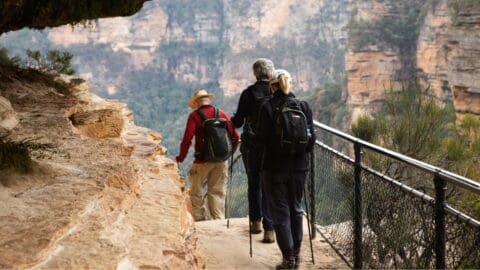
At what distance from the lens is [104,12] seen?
509cm

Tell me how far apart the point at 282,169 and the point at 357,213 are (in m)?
0.76

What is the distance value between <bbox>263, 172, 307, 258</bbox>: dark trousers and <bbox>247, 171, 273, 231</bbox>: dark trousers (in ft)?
2.39

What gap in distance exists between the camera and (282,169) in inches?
180

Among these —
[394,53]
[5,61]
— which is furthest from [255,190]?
[394,53]

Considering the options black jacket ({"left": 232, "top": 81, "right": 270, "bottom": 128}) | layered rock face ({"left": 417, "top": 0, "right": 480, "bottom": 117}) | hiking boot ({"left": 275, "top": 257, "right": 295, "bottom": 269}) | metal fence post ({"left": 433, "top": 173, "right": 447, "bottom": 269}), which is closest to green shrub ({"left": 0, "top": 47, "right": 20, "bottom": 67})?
black jacket ({"left": 232, "top": 81, "right": 270, "bottom": 128})

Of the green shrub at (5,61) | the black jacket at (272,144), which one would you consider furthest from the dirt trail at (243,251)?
the green shrub at (5,61)

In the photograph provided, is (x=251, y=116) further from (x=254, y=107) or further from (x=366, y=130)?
(x=366, y=130)

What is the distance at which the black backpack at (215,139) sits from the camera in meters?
6.35

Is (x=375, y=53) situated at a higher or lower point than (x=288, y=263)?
lower

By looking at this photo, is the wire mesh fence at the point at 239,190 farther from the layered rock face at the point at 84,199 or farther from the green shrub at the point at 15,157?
the green shrub at the point at 15,157

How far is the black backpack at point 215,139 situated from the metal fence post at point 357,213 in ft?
6.07

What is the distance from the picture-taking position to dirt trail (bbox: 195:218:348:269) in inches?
207

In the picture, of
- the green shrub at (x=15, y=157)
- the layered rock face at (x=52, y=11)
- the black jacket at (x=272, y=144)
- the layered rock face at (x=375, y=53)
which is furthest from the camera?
the layered rock face at (x=375, y=53)

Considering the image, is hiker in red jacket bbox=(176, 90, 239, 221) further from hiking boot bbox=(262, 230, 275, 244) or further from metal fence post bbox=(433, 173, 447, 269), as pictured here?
metal fence post bbox=(433, 173, 447, 269)
